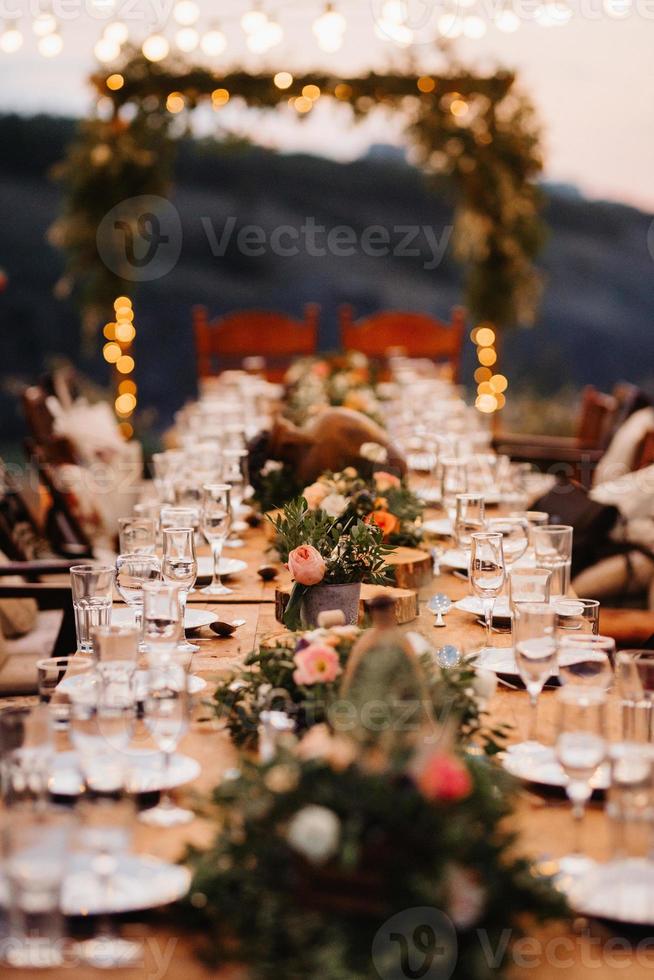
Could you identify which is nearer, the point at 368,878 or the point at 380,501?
the point at 368,878

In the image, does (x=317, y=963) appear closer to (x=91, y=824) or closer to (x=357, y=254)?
(x=91, y=824)

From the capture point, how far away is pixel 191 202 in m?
9.88

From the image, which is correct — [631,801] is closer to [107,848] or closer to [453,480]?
[107,848]

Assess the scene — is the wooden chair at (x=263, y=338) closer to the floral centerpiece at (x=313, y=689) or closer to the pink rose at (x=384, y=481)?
A: the pink rose at (x=384, y=481)

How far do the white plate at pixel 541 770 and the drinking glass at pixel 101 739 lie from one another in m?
0.51

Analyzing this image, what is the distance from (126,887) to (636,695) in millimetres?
709

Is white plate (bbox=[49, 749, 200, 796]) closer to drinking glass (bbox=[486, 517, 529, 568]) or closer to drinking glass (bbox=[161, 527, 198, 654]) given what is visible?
drinking glass (bbox=[161, 527, 198, 654])

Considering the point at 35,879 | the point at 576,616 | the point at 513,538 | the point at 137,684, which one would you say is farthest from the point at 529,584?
the point at 35,879

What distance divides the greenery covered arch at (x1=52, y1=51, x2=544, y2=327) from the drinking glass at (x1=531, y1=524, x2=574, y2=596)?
507 cm

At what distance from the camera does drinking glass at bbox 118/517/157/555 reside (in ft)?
9.00

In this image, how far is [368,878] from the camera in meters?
1.22

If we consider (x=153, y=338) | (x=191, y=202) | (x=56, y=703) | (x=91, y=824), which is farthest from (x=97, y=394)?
(x=91, y=824)

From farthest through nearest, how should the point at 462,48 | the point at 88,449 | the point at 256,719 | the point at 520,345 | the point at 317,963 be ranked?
the point at 520,345
the point at 462,48
the point at 88,449
the point at 256,719
the point at 317,963

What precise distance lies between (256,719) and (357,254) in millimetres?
8505
